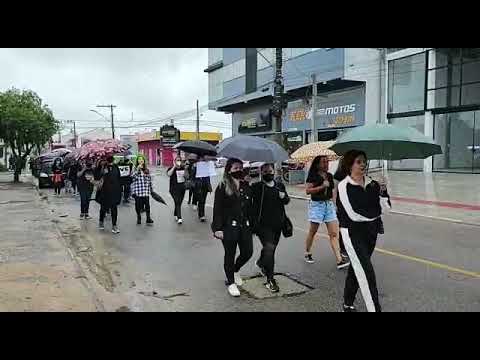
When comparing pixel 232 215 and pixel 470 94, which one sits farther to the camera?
pixel 470 94

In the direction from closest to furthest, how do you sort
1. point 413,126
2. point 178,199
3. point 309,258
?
point 309,258, point 178,199, point 413,126

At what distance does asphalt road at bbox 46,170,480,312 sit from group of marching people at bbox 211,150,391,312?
426 millimetres

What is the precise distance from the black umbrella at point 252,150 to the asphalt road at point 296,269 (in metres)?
1.58

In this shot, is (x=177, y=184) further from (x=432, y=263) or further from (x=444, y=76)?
(x=444, y=76)

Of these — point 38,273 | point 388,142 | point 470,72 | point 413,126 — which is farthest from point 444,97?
point 38,273

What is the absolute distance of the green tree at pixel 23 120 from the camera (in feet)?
80.7

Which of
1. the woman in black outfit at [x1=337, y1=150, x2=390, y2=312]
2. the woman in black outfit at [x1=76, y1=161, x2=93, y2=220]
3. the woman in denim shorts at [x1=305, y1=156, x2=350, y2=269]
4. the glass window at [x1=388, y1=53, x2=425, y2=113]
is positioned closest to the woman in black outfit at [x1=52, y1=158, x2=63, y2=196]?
the woman in black outfit at [x1=76, y1=161, x2=93, y2=220]

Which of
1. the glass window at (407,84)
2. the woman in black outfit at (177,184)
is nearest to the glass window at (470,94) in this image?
the glass window at (407,84)

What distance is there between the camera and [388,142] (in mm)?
5043

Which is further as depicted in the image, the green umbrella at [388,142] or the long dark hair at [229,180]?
the long dark hair at [229,180]

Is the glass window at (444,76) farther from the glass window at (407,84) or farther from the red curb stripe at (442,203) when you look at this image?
the red curb stripe at (442,203)

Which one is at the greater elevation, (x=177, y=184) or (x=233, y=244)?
(x=177, y=184)

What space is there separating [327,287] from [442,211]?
8.32 metres

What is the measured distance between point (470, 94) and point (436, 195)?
447 inches
